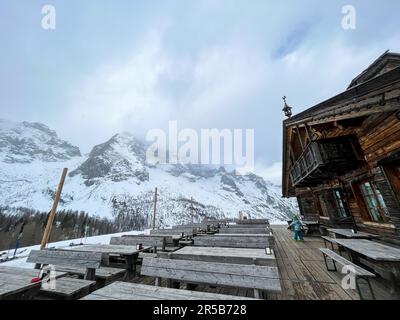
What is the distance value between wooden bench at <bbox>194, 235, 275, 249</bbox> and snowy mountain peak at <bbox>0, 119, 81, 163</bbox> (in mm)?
132478

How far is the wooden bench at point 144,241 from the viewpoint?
5.01m

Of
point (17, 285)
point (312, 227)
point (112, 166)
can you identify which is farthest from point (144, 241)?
point (112, 166)

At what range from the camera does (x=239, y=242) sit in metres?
4.23

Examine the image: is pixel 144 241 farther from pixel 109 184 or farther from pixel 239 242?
pixel 109 184

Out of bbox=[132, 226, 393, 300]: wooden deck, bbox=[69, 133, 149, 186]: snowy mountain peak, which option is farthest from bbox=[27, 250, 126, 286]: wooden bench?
bbox=[69, 133, 149, 186]: snowy mountain peak

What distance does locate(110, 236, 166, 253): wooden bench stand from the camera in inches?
197

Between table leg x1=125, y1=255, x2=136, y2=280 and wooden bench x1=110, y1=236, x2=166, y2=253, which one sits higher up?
Result: wooden bench x1=110, y1=236, x2=166, y2=253

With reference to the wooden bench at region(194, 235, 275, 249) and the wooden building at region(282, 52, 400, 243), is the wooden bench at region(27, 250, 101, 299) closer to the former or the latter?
the wooden bench at region(194, 235, 275, 249)

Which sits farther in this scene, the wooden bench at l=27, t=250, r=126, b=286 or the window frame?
the window frame

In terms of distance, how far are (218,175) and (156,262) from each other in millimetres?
140339

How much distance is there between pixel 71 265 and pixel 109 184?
73609mm

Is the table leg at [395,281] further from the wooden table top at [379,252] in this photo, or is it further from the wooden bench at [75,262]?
the wooden bench at [75,262]
